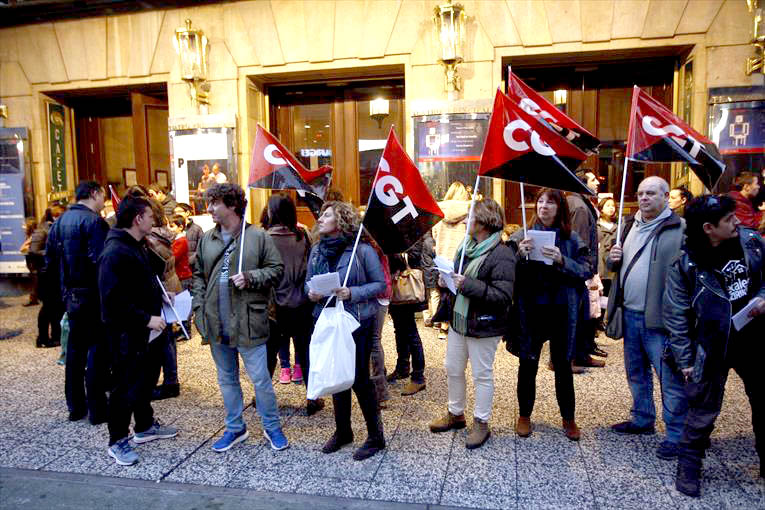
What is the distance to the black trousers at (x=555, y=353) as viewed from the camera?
14.0ft

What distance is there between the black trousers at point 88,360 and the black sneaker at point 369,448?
7.64 feet

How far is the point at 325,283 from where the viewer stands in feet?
12.7

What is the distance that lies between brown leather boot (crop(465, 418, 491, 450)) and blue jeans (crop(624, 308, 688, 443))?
4.05 feet

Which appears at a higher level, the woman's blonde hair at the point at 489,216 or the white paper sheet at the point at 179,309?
the woman's blonde hair at the point at 489,216

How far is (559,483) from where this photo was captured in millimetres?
3750

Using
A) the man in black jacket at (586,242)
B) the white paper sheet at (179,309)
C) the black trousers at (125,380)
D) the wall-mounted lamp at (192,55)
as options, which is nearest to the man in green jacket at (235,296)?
the white paper sheet at (179,309)

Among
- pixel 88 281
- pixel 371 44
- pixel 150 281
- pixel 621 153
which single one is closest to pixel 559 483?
pixel 150 281

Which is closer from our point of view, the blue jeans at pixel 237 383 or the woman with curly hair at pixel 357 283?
the woman with curly hair at pixel 357 283

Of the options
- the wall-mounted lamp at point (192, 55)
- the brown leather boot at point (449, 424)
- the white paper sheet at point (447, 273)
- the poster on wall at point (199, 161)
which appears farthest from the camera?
the poster on wall at point (199, 161)

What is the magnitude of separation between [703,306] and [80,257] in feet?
15.6

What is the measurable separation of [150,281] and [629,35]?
24.1 ft

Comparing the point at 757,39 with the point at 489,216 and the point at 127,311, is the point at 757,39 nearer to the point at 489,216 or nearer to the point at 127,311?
the point at 489,216

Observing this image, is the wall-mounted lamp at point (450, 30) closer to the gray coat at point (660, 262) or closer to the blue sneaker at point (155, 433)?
the gray coat at point (660, 262)

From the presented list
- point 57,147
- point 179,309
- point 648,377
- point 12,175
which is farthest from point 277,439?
point 57,147
